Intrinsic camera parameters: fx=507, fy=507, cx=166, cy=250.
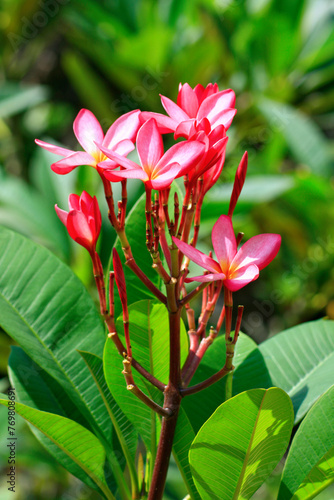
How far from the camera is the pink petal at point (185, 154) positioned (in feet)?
1.26

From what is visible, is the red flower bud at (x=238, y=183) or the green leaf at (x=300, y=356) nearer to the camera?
the red flower bud at (x=238, y=183)

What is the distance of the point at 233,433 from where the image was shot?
1.36ft

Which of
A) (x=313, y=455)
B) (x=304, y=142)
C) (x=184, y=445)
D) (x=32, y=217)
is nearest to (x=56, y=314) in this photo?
(x=184, y=445)

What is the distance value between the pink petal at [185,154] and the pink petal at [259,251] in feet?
0.25

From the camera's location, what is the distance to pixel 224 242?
0.41 metres

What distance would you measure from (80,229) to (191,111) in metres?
0.15

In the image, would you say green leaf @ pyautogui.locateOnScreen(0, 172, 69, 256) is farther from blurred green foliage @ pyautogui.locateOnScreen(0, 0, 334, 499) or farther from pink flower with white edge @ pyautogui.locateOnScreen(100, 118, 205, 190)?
pink flower with white edge @ pyautogui.locateOnScreen(100, 118, 205, 190)

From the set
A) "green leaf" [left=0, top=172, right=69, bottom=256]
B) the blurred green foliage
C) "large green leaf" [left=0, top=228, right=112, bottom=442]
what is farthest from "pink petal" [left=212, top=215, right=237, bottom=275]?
the blurred green foliage

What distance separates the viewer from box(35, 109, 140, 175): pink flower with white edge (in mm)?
419

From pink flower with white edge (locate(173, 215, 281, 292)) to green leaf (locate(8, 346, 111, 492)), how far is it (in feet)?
0.91

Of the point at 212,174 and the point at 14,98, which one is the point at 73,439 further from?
the point at 14,98

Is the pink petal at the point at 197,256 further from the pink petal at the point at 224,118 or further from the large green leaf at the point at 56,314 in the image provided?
the large green leaf at the point at 56,314

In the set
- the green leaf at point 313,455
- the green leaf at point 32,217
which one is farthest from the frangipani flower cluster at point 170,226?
the green leaf at point 32,217

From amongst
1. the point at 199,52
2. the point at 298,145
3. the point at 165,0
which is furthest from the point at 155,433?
the point at 165,0
